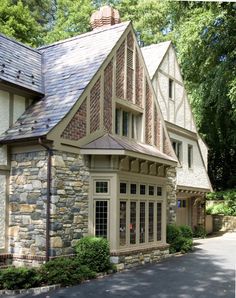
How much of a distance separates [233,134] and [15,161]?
17142 mm

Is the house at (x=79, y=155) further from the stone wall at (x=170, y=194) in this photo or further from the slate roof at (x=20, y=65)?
the stone wall at (x=170, y=194)

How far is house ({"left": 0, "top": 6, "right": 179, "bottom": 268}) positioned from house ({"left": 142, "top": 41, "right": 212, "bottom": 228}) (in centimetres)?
434

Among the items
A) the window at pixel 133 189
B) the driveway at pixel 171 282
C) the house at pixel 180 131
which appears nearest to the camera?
the driveway at pixel 171 282

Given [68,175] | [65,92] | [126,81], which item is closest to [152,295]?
[68,175]

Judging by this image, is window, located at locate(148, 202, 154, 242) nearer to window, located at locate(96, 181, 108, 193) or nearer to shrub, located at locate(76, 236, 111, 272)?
window, located at locate(96, 181, 108, 193)

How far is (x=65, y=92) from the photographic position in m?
11.6

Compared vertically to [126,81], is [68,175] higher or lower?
lower

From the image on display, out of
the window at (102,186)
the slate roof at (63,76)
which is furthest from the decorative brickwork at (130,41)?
the window at (102,186)

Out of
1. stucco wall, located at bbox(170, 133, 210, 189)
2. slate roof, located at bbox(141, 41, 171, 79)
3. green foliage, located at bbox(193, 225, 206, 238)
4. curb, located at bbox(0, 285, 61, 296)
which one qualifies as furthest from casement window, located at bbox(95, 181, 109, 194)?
green foliage, located at bbox(193, 225, 206, 238)

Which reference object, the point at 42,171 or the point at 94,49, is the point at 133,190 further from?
the point at 94,49

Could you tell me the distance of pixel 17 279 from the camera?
867 centimetres

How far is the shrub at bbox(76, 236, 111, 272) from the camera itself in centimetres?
→ 1046

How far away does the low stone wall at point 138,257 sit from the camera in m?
11.3

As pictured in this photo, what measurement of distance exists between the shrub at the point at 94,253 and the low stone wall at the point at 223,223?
1436cm
